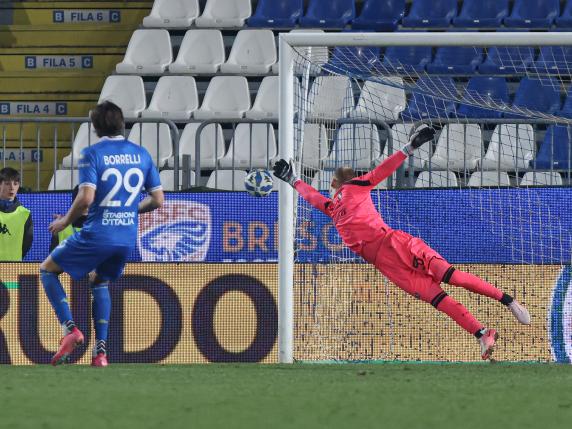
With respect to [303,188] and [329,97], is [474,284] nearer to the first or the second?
[303,188]

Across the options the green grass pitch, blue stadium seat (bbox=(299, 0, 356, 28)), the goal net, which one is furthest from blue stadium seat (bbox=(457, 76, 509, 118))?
the green grass pitch

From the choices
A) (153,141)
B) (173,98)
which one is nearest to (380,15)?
(173,98)

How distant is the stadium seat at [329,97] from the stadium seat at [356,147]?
14.4 inches

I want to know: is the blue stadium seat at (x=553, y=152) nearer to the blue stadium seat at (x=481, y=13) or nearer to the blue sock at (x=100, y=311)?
the blue stadium seat at (x=481, y=13)

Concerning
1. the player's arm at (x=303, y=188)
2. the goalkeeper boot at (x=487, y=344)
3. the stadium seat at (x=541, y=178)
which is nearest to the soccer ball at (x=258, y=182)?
the player's arm at (x=303, y=188)

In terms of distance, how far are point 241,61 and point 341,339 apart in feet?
23.3

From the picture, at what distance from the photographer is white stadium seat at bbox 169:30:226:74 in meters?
16.6

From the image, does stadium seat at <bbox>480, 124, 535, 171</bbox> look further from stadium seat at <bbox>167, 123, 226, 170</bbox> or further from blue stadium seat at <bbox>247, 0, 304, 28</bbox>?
blue stadium seat at <bbox>247, 0, 304, 28</bbox>

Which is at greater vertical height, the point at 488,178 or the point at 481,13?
the point at 481,13

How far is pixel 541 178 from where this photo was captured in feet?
40.7

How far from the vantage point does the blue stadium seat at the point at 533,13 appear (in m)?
16.7

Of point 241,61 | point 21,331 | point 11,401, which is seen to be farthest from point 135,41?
point 11,401

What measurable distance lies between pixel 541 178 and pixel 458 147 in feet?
2.79

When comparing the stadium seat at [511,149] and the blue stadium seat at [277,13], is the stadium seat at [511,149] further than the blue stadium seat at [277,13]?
No
